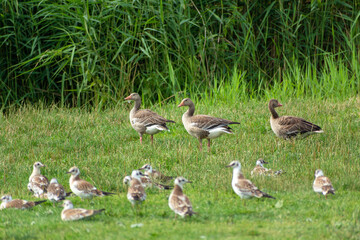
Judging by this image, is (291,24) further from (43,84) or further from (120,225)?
(120,225)

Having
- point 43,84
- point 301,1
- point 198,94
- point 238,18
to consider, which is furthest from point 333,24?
point 43,84

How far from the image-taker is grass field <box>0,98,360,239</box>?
6.79m

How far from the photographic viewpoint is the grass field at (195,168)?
679 centimetres

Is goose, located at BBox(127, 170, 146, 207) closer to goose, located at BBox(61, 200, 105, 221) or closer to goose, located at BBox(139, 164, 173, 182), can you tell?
goose, located at BBox(61, 200, 105, 221)

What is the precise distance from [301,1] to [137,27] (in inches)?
204

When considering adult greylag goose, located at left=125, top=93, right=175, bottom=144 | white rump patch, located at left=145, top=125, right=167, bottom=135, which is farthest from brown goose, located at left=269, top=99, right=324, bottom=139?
white rump patch, located at left=145, top=125, right=167, bottom=135

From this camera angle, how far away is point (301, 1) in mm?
17062

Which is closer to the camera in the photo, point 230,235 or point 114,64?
point 230,235

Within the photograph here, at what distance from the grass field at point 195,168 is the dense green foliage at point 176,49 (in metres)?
1.09

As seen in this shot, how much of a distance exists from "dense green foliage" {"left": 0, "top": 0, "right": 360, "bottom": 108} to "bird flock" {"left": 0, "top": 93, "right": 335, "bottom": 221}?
11.9 feet

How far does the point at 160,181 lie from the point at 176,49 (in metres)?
7.85

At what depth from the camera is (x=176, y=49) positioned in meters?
16.6

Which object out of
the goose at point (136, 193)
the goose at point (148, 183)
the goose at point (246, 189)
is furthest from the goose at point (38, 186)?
the goose at point (246, 189)

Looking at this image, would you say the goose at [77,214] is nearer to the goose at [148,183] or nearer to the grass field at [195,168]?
the grass field at [195,168]
